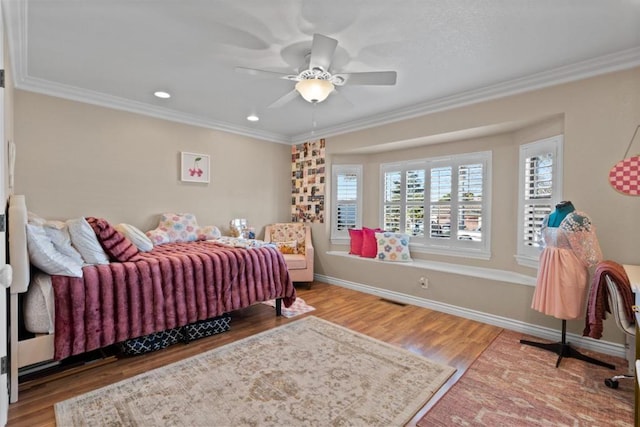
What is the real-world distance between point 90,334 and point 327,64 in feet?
8.46

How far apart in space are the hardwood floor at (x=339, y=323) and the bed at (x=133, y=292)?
0.21 m

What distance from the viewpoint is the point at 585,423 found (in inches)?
69.5

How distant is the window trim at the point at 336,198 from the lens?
504 centimetres

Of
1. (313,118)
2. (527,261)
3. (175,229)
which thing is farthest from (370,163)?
(175,229)

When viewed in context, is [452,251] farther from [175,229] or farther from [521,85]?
[175,229]

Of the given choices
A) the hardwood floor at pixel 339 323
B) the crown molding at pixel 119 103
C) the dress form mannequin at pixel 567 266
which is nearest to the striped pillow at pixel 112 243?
the hardwood floor at pixel 339 323

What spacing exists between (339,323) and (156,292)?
178 centimetres

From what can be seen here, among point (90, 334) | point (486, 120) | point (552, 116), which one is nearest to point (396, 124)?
point (486, 120)

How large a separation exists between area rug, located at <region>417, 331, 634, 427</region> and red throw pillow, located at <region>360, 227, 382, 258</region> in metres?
2.11

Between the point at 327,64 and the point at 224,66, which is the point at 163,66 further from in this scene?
the point at 327,64

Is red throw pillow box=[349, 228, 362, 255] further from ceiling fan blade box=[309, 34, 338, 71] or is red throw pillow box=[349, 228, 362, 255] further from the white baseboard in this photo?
ceiling fan blade box=[309, 34, 338, 71]

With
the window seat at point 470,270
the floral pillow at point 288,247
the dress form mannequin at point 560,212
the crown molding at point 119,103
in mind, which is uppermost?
the crown molding at point 119,103

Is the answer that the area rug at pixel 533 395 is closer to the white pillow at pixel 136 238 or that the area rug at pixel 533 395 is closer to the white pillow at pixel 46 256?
the white pillow at pixel 46 256

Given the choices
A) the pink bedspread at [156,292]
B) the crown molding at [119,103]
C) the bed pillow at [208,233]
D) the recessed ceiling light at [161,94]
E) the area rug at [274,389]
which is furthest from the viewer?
the bed pillow at [208,233]
